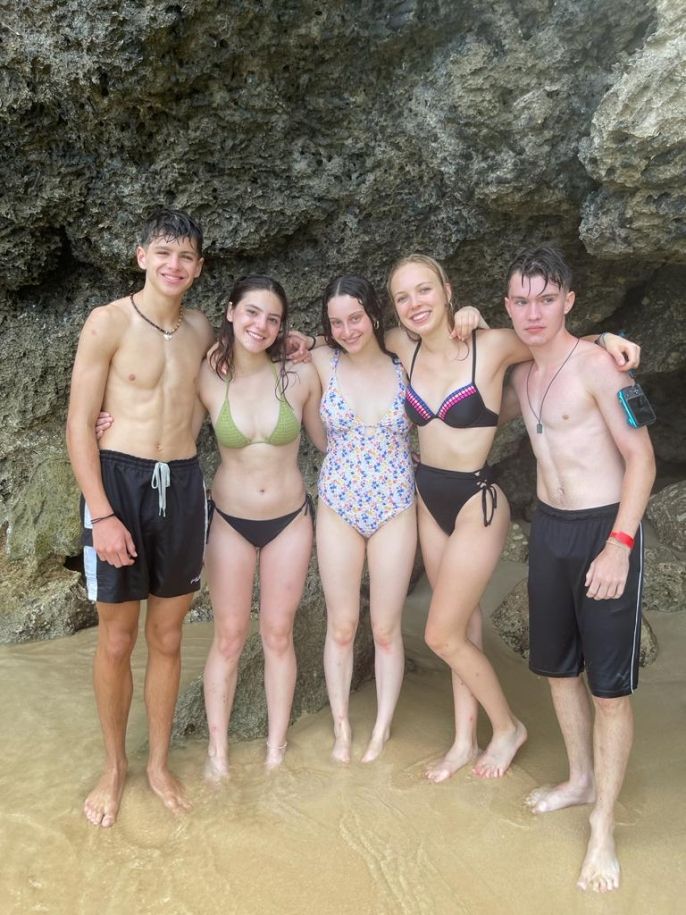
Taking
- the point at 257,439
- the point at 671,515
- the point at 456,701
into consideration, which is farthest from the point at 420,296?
the point at 671,515

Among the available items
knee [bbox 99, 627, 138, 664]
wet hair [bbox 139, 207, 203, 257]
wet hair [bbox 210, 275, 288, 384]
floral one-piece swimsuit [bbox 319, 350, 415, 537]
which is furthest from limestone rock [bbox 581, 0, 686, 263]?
knee [bbox 99, 627, 138, 664]

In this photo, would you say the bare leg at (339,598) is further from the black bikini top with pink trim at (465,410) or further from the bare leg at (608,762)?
the bare leg at (608,762)

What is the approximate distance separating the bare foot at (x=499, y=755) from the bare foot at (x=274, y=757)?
0.96 meters

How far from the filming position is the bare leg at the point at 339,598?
11.6 feet

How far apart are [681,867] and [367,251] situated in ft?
11.9

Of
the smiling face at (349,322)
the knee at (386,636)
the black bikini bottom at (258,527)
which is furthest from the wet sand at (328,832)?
the smiling face at (349,322)

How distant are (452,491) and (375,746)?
54.2 inches

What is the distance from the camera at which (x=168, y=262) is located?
324cm

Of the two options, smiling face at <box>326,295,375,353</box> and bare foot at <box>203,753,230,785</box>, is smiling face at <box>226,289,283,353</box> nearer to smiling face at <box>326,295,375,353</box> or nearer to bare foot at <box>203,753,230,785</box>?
smiling face at <box>326,295,375,353</box>

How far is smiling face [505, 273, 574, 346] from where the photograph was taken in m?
3.12

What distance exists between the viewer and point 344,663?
366 cm

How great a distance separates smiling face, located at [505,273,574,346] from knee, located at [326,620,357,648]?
1.63 meters

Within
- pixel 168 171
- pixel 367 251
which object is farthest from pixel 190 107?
pixel 367 251

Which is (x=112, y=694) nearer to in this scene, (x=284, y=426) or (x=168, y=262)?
(x=284, y=426)
